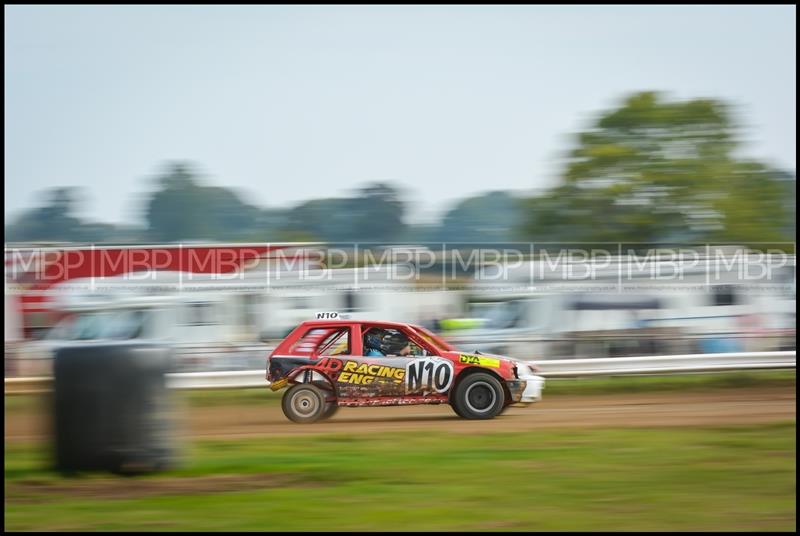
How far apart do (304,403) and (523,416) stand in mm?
2706

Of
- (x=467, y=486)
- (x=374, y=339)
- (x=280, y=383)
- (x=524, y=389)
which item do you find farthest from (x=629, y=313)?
(x=467, y=486)

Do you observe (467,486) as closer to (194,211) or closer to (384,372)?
(384,372)

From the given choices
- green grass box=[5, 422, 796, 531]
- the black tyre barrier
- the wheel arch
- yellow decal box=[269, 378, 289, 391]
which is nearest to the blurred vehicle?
the wheel arch

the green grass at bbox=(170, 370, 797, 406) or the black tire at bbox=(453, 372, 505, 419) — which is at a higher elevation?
the black tire at bbox=(453, 372, 505, 419)

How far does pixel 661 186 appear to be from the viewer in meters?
28.7

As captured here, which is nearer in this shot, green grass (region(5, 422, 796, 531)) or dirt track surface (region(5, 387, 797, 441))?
green grass (region(5, 422, 796, 531))

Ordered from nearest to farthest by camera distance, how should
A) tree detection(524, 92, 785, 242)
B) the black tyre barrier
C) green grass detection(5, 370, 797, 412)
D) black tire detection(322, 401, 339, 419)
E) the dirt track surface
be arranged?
1. the black tyre barrier
2. the dirt track surface
3. black tire detection(322, 401, 339, 419)
4. green grass detection(5, 370, 797, 412)
5. tree detection(524, 92, 785, 242)

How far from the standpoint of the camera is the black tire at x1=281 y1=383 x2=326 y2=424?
36.8ft

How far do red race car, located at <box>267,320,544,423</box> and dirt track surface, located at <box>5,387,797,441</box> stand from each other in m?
0.28

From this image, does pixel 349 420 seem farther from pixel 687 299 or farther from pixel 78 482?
pixel 687 299

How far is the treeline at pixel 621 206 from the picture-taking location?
28578mm

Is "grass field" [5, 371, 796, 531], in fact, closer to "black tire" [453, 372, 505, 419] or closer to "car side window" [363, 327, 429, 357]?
"black tire" [453, 372, 505, 419]

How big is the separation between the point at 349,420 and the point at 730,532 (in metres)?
6.44

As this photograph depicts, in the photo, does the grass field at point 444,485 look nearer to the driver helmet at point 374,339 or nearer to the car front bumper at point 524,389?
the car front bumper at point 524,389
